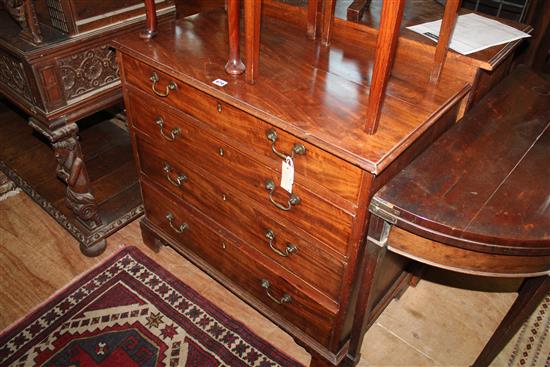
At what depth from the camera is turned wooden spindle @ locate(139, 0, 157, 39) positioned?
1632mm

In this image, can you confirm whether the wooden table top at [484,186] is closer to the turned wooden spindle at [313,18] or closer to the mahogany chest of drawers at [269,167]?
the mahogany chest of drawers at [269,167]

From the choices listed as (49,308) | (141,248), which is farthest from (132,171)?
(49,308)

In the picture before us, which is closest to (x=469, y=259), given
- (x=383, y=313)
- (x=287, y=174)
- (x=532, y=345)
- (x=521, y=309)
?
(x=521, y=309)

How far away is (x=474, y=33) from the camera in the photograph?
1.60m

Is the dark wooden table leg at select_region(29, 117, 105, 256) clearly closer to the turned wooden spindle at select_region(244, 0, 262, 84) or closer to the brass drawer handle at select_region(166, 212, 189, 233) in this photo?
the brass drawer handle at select_region(166, 212, 189, 233)

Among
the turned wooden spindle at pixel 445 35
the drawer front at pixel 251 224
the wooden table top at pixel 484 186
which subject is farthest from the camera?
the drawer front at pixel 251 224

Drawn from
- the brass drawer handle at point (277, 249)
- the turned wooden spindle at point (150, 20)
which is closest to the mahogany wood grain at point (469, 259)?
the brass drawer handle at point (277, 249)

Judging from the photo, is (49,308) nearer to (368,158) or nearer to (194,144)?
(194,144)

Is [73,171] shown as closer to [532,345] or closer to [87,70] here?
[87,70]

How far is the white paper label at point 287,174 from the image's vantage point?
1.35 meters

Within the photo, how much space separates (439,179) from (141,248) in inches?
62.5

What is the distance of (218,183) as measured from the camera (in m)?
1.67

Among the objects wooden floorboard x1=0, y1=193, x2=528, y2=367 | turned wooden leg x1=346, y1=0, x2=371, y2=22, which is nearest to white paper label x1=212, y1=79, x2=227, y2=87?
turned wooden leg x1=346, y1=0, x2=371, y2=22

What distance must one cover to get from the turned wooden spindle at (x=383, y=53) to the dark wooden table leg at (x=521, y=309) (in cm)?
71
